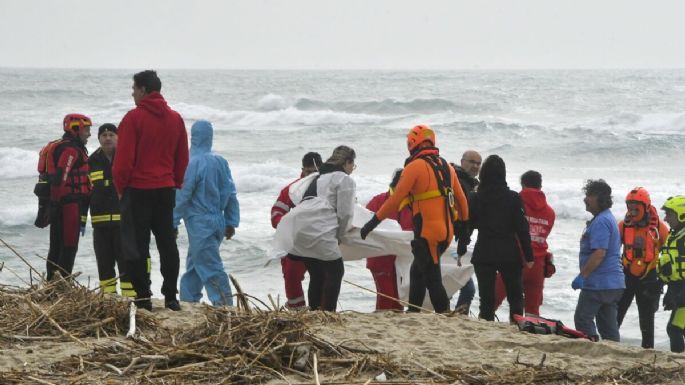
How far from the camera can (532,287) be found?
844 centimetres

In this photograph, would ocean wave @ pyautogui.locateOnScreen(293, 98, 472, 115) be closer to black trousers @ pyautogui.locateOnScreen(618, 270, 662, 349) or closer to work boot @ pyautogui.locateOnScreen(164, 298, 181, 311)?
black trousers @ pyautogui.locateOnScreen(618, 270, 662, 349)

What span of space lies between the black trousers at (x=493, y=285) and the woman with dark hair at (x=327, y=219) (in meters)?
1.09

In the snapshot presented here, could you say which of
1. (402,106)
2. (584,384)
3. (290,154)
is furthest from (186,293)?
(402,106)

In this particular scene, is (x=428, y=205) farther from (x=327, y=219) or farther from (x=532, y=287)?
(x=532, y=287)

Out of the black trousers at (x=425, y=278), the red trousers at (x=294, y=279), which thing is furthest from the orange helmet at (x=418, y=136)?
the red trousers at (x=294, y=279)

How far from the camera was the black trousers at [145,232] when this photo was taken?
6.77m

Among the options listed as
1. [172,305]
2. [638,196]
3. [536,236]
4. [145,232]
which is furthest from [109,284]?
[638,196]

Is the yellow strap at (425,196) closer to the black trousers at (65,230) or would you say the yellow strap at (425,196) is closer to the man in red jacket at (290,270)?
the man in red jacket at (290,270)

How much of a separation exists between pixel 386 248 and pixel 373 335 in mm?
2268

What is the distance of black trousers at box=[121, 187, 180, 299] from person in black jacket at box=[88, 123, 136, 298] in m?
0.97

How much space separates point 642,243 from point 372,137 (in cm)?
2898

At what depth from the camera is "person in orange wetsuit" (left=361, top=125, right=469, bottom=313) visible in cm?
744

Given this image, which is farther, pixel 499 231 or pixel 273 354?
pixel 499 231

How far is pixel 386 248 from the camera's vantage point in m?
8.38
